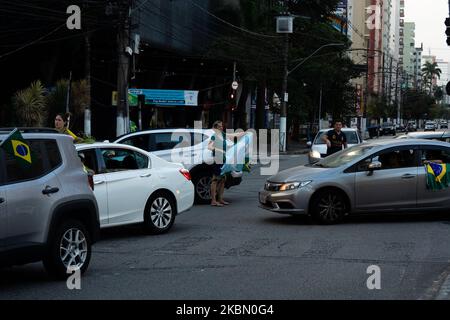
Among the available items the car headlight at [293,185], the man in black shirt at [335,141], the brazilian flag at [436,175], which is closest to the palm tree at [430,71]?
the man in black shirt at [335,141]

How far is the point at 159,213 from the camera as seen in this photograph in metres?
11.2

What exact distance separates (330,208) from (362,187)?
2.19 ft

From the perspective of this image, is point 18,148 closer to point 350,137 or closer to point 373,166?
point 373,166

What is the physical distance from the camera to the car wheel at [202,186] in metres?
15.4

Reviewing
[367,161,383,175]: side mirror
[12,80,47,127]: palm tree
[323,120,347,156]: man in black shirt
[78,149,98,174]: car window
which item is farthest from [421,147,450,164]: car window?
[12,80,47,127]: palm tree

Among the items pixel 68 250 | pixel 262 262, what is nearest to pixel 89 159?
pixel 68 250

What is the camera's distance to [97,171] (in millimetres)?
10422

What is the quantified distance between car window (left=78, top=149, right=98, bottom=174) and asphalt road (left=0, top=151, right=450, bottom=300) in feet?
3.89

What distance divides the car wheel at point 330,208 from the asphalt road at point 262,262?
203 mm

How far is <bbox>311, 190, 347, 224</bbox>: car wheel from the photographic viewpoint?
11.9 meters

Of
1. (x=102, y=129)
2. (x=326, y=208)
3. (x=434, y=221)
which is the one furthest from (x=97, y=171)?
(x=102, y=129)

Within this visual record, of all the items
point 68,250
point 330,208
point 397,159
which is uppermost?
point 397,159

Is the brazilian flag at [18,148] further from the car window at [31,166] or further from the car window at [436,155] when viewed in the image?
the car window at [436,155]
